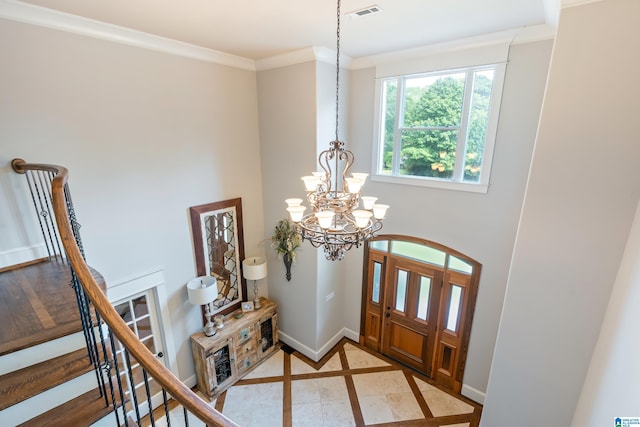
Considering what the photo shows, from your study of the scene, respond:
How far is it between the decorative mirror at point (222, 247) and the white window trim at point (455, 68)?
246 cm

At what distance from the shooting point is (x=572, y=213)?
247 centimetres

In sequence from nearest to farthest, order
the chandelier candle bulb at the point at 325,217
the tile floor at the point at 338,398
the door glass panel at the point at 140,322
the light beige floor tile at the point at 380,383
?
the chandelier candle bulb at the point at 325,217, the door glass panel at the point at 140,322, the tile floor at the point at 338,398, the light beige floor tile at the point at 380,383

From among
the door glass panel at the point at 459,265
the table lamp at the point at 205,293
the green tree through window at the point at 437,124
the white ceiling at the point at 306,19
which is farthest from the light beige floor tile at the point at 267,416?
the white ceiling at the point at 306,19

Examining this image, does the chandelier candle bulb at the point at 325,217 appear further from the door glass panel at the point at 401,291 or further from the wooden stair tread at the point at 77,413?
the door glass panel at the point at 401,291

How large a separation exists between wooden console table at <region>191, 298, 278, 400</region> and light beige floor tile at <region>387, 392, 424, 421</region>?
2.14 metres

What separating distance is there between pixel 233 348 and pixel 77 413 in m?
2.89

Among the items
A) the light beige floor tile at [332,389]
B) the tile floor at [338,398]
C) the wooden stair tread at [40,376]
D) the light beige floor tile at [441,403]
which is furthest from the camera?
the light beige floor tile at [332,389]

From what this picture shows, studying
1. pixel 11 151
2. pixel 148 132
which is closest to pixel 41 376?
pixel 11 151

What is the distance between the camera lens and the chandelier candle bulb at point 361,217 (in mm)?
2215

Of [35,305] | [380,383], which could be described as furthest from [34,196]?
[380,383]

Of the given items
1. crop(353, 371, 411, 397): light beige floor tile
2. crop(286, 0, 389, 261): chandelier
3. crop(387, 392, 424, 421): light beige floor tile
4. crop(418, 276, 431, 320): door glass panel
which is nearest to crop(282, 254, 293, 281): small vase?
crop(353, 371, 411, 397): light beige floor tile

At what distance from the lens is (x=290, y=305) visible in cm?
521

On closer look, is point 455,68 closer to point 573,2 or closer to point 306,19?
point 573,2

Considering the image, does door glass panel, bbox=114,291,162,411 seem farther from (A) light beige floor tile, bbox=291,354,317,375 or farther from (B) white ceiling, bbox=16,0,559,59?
(B) white ceiling, bbox=16,0,559,59
